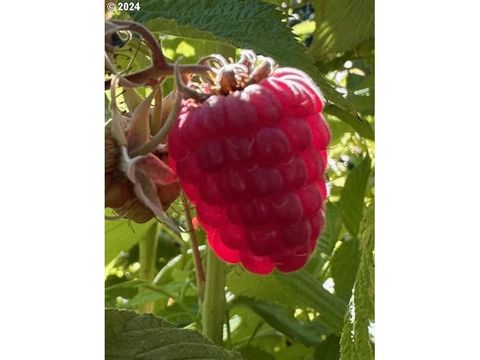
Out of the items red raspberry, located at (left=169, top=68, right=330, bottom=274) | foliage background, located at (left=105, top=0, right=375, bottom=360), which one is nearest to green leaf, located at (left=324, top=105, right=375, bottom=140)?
foliage background, located at (left=105, top=0, right=375, bottom=360)

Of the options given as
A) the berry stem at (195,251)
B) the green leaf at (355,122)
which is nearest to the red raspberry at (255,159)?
the berry stem at (195,251)

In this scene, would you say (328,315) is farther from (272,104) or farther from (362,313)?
(272,104)

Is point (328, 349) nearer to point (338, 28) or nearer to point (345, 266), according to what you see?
point (345, 266)

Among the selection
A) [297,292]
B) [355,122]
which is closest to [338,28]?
[355,122]

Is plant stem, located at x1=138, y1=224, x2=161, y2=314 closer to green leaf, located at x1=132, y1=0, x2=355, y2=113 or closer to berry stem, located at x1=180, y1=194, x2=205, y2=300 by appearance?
berry stem, located at x1=180, y1=194, x2=205, y2=300

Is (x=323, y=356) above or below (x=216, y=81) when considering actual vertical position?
below

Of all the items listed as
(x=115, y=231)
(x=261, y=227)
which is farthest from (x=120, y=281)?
(x=261, y=227)
